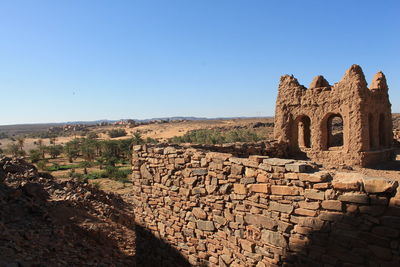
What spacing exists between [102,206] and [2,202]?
3.58 m

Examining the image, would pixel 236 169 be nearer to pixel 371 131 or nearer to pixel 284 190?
pixel 284 190

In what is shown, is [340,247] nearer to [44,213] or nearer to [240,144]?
[240,144]

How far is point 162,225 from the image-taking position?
6.43m

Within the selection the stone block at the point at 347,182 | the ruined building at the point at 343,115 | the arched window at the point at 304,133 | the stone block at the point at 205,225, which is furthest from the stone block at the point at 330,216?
the arched window at the point at 304,133

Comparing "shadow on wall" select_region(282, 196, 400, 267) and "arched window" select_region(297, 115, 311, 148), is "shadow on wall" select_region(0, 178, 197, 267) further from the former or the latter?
"arched window" select_region(297, 115, 311, 148)

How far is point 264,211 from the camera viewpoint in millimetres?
4516

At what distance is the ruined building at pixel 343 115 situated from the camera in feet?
35.6

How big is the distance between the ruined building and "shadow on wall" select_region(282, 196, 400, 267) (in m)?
8.22

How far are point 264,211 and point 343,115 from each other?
8199mm

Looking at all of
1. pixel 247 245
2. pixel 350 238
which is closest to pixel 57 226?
pixel 247 245

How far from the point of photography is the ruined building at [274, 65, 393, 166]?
10844mm

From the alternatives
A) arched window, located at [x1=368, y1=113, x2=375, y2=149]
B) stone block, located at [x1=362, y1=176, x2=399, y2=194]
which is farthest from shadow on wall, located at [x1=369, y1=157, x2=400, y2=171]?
stone block, located at [x1=362, y1=176, x2=399, y2=194]

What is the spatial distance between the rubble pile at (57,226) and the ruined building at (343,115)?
740 cm

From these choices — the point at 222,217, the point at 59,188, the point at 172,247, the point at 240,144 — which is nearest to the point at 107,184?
the point at 59,188
